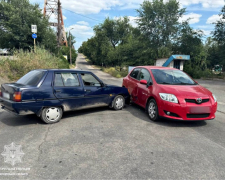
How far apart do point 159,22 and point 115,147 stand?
29131 mm

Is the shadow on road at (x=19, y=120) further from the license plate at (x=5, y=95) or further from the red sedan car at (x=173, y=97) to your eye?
the red sedan car at (x=173, y=97)

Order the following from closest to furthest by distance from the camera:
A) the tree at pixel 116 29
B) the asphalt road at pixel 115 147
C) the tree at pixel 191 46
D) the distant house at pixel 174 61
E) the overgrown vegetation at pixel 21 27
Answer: the asphalt road at pixel 115 147
the overgrown vegetation at pixel 21 27
the distant house at pixel 174 61
the tree at pixel 191 46
the tree at pixel 116 29

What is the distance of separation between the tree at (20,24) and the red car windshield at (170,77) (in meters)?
18.6

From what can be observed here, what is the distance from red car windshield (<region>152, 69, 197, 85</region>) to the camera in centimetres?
577

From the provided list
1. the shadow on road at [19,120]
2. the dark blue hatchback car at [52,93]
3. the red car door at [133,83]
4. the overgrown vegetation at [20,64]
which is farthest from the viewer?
the overgrown vegetation at [20,64]

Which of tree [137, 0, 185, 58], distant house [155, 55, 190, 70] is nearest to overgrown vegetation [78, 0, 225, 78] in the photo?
tree [137, 0, 185, 58]

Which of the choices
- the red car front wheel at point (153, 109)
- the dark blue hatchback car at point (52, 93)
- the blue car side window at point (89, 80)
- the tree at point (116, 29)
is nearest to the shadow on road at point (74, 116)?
the red car front wheel at point (153, 109)

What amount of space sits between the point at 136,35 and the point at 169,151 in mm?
29770

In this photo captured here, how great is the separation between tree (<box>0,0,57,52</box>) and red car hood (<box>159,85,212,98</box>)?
19530mm

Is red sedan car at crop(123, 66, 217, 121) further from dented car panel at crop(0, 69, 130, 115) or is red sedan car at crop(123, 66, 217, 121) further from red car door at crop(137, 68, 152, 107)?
dented car panel at crop(0, 69, 130, 115)

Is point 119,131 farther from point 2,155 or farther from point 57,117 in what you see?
point 2,155

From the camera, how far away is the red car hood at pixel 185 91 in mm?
4879

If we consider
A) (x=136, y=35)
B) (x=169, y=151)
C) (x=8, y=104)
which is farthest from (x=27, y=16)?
(x=169, y=151)

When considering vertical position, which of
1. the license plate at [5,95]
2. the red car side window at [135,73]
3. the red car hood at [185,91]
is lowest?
the license plate at [5,95]
